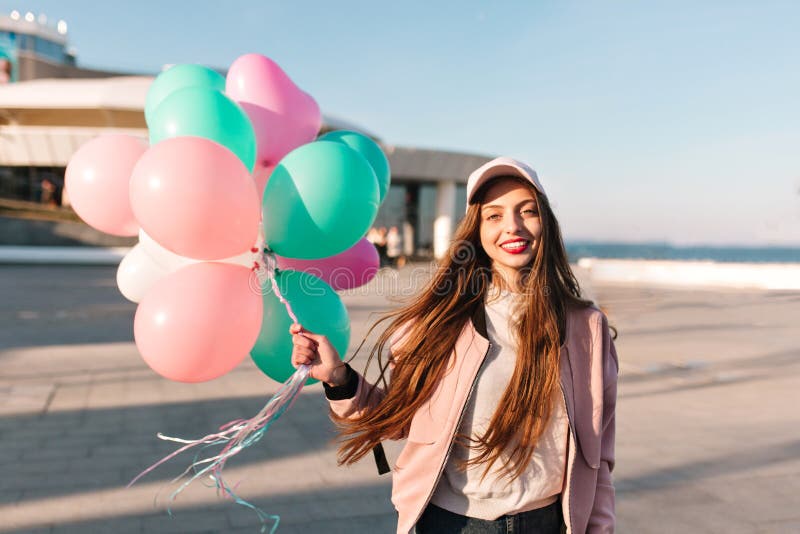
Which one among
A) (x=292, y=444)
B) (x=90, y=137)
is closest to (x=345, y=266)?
(x=292, y=444)

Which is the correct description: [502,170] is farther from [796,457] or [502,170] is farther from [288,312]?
[796,457]

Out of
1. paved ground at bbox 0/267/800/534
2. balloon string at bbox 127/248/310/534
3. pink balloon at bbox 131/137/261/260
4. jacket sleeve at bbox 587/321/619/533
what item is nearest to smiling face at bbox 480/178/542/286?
jacket sleeve at bbox 587/321/619/533

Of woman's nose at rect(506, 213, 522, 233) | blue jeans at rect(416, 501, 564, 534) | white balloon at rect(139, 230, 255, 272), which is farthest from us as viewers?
white balloon at rect(139, 230, 255, 272)

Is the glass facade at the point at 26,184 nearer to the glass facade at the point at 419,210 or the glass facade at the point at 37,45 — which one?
the glass facade at the point at 419,210

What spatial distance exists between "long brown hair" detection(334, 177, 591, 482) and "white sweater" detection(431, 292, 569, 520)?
0.03 metres

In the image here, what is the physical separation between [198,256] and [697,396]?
587cm

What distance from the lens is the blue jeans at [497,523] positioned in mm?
1678

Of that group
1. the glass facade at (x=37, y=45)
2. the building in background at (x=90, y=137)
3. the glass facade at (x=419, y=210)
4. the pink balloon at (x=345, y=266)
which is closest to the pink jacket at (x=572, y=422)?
the pink balloon at (x=345, y=266)

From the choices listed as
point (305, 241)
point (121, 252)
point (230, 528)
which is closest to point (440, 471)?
point (305, 241)

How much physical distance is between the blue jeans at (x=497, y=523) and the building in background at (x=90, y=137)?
26961mm

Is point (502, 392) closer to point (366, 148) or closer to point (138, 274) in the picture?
point (366, 148)

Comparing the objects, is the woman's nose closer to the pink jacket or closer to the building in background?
the pink jacket

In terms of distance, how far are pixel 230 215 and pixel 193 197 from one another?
131 millimetres

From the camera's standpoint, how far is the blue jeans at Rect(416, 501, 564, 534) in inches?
66.1
